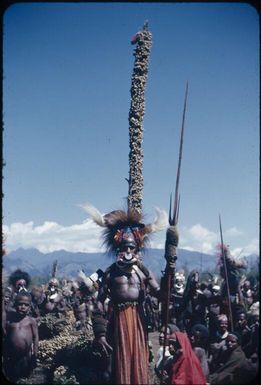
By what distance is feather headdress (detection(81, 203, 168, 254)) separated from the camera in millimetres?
7395

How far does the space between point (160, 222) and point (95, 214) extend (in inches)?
41.2

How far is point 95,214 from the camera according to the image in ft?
24.4

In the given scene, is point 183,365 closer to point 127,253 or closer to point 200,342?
point 200,342

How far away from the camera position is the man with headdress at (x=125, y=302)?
668cm

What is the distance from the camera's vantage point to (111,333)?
6992 mm

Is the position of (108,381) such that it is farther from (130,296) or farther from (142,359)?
(130,296)

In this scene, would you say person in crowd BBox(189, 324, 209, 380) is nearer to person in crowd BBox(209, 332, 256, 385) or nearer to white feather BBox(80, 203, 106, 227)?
person in crowd BBox(209, 332, 256, 385)

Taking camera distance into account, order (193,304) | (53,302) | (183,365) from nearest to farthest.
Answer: (183,365) < (193,304) < (53,302)

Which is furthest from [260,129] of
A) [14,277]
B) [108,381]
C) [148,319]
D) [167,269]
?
[14,277]

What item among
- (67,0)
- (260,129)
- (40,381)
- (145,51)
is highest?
(145,51)

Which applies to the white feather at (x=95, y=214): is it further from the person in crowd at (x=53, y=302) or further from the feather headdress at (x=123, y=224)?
the person in crowd at (x=53, y=302)

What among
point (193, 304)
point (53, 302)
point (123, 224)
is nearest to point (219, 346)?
point (193, 304)

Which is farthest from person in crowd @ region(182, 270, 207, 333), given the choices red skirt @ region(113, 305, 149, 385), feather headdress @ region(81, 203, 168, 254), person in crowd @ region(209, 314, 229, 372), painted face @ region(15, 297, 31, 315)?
painted face @ region(15, 297, 31, 315)

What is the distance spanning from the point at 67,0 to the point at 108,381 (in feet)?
17.7
